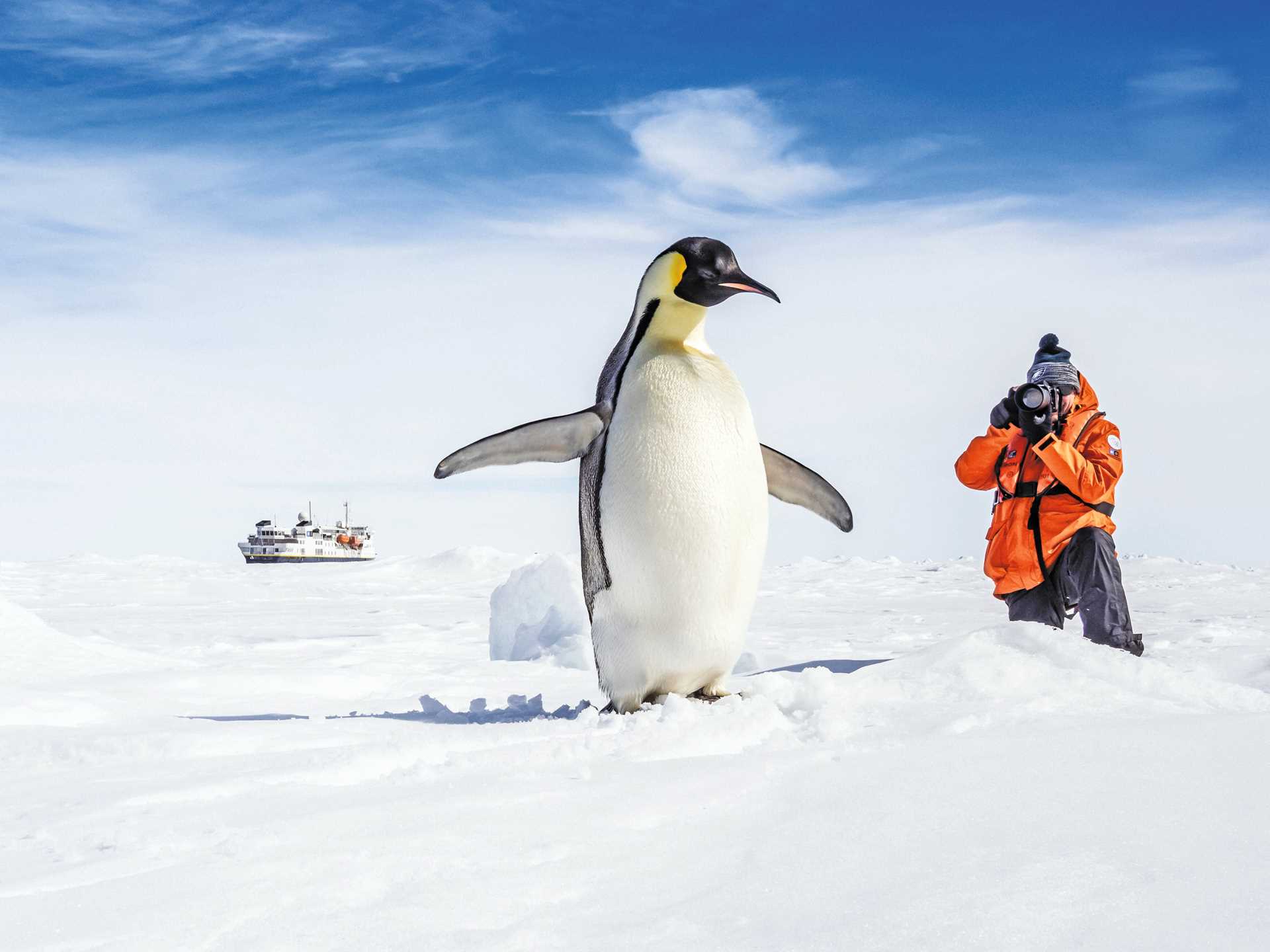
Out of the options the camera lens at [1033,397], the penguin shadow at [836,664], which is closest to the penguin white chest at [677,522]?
the penguin shadow at [836,664]

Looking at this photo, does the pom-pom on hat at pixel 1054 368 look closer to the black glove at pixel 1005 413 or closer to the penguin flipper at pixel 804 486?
the black glove at pixel 1005 413

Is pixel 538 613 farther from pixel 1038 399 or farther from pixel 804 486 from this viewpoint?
pixel 1038 399

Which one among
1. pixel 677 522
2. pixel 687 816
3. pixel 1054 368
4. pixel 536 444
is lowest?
pixel 687 816

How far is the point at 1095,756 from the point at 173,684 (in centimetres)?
339

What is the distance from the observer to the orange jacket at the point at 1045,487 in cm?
403

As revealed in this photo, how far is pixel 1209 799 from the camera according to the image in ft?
5.63

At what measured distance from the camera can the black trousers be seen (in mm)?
4020

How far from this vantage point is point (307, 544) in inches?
1588

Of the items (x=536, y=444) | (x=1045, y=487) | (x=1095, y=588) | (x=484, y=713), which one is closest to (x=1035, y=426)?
(x=1045, y=487)

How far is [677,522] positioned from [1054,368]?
1898mm

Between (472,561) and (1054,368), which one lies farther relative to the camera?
(472,561)

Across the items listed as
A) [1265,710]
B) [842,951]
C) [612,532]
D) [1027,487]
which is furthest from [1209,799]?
[1027,487]

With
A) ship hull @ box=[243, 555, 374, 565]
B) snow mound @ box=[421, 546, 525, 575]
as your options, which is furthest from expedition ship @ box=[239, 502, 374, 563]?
snow mound @ box=[421, 546, 525, 575]

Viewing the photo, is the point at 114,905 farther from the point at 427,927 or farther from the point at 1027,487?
the point at 1027,487
